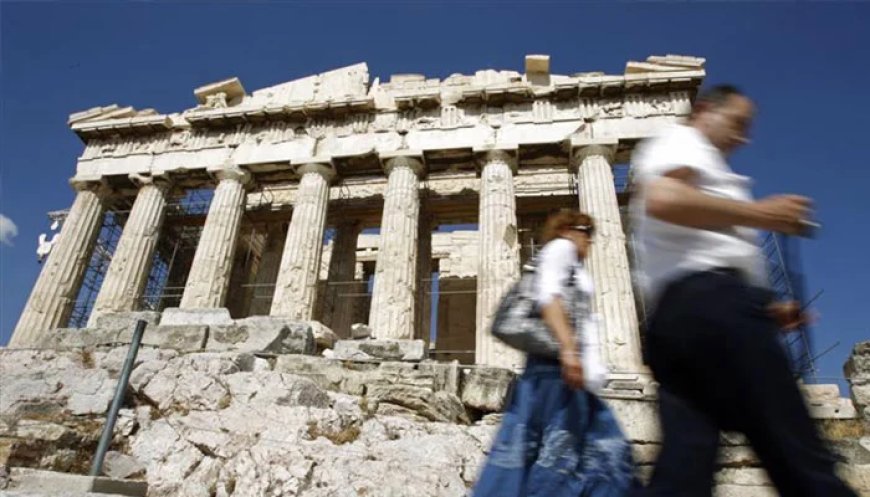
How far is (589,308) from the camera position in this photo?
2.68m

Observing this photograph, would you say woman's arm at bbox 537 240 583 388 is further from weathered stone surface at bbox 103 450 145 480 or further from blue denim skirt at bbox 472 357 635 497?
weathered stone surface at bbox 103 450 145 480

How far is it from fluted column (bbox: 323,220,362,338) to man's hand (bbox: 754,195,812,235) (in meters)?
15.1

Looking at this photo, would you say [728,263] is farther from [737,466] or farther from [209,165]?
[209,165]

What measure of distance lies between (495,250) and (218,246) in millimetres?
8054

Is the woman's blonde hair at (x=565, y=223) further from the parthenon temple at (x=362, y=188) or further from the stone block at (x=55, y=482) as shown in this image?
the parthenon temple at (x=362, y=188)

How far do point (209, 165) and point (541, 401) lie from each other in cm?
1684

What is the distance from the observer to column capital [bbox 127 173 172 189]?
56.1 feet

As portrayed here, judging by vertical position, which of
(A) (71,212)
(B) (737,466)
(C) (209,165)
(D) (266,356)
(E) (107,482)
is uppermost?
(C) (209,165)

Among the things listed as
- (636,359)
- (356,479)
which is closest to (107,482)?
(356,479)

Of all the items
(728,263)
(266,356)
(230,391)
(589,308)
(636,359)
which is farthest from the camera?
(636,359)

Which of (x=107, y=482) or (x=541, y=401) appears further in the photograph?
(x=107, y=482)

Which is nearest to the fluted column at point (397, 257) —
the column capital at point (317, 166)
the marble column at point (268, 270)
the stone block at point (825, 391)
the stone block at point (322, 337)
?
the column capital at point (317, 166)

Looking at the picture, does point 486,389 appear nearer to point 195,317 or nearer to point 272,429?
point 272,429

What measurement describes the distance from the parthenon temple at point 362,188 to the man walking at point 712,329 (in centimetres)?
1062
